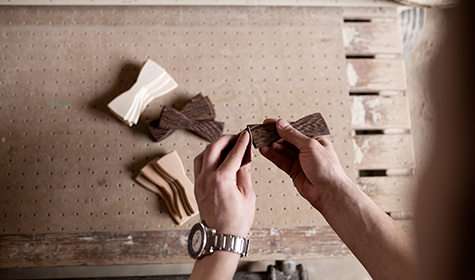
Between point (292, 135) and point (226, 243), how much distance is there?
38cm

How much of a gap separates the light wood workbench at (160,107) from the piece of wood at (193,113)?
0.05 metres

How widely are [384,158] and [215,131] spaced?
75 centimetres

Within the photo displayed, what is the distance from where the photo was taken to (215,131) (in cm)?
123

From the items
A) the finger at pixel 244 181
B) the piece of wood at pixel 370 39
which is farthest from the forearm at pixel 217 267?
the piece of wood at pixel 370 39

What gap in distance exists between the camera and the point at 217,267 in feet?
2.38

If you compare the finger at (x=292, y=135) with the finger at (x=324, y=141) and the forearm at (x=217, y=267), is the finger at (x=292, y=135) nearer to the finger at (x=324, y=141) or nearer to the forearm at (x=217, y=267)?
the finger at (x=324, y=141)

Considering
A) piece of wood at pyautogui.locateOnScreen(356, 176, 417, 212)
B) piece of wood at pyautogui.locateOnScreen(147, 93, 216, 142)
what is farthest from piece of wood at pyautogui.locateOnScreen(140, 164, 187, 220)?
piece of wood at pyautogui.locateOnScreen(356, 176, 417, 212)

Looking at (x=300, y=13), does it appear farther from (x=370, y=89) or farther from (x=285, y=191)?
(x=285, y=191)

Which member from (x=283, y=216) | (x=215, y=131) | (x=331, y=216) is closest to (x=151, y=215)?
(x=215, y=131)

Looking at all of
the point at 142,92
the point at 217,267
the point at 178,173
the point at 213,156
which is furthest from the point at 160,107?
the point at 217,267

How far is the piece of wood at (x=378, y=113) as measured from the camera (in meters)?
1.34

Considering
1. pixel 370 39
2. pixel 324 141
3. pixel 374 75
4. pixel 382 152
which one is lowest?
pixel 382 152

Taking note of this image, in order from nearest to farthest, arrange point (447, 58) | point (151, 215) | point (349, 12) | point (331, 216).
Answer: point (447, 58) → point (331, 216) → point (151, 215) → point (349, 12)

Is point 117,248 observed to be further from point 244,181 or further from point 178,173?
point 244,181
